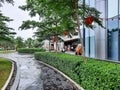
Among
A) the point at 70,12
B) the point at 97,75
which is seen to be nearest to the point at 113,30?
the point at 70,12

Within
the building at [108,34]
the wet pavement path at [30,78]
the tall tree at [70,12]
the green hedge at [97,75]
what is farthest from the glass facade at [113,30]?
the green hedge at [97,75]

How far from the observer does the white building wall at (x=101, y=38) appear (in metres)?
21.4

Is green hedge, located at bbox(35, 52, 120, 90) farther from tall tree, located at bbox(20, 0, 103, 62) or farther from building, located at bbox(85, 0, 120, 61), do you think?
building, located at bbox(85, 0, 120, 61)

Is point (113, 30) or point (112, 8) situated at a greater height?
point (112, 8)

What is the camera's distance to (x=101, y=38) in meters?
22.3

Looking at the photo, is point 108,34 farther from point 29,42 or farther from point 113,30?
point 29,42

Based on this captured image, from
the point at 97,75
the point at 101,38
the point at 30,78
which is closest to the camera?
the point at 97,75

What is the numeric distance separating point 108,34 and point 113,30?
1107mm

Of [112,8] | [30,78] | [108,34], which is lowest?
[30,78]

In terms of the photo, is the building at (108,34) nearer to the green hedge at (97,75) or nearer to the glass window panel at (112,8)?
the glass window panel at (112,8)

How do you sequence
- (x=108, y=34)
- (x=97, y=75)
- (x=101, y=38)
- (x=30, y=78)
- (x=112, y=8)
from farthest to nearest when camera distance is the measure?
(x=101, y=38)
(x=108, y=34)
(x=112, y=8)
(x=30, y=78)
(x=97, y=75)

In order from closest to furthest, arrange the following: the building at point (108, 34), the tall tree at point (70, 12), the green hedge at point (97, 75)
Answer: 1. the green hedge at point (97, 75)
2. the tall tree at point (70, 12)
3. the building at point (108, 34)

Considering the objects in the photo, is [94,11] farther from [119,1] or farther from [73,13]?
[119,1]

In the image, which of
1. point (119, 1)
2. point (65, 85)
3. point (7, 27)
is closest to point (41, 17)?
point (7, 27)
